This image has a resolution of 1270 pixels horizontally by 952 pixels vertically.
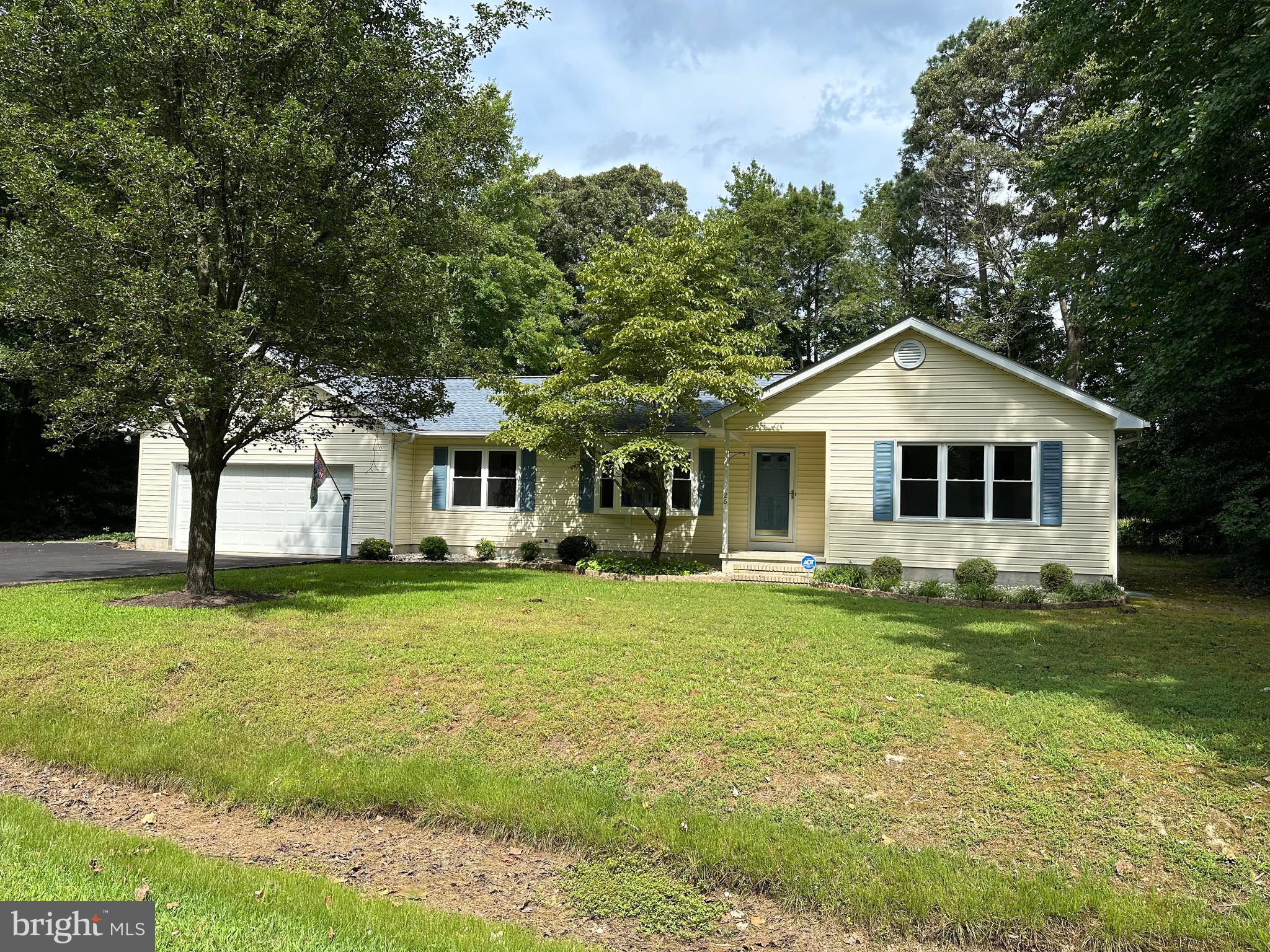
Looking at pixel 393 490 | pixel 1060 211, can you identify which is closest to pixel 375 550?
pixel 393 490

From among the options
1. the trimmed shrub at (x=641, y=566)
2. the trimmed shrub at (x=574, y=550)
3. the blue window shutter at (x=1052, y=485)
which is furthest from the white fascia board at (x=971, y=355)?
the trimmed shrub at (x=574, y=550)

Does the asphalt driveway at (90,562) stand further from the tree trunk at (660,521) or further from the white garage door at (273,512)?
the tree trunk at (660,521)

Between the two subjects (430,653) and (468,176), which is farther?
(468,176)

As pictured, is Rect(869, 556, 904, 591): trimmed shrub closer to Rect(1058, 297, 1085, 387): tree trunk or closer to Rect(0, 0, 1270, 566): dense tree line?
Rect(0, 0, 1270, 566): dense tree line

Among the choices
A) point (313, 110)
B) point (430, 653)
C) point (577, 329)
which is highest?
point (577, 329)

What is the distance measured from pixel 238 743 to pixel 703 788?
3569 mm

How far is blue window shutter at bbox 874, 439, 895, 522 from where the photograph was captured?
1411 cm

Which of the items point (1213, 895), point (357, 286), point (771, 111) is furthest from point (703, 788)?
point (771, 111)

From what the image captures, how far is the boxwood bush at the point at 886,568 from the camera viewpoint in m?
13.2

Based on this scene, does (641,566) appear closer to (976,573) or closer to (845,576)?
(845,576)

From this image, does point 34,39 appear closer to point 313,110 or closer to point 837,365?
point 313,110

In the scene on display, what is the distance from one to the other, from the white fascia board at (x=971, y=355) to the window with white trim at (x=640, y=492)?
1.95 m

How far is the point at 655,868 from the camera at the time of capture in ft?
13.6

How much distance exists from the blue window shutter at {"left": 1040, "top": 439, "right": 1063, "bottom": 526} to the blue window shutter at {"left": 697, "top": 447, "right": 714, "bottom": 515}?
627 cm
